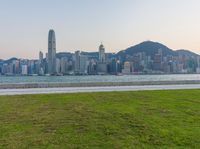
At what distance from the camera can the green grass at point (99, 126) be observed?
5.24 m

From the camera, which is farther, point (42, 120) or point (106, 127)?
point (42, 120)

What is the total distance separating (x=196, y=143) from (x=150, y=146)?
966 millimetres

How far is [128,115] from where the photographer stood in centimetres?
753

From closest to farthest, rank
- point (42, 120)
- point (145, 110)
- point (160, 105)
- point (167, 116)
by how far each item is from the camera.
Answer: point (42, 120) → point (167, 116) → point (145, 110) → point (160, 105)

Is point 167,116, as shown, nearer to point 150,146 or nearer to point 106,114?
point 106,114

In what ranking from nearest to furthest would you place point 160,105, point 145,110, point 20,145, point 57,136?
point 20,145
point 57,136
point 145,110
point 160,105

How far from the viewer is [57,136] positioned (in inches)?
221

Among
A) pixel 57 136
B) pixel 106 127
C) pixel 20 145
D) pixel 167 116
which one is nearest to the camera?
pixel 20 145

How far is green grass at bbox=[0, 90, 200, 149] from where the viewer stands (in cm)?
524

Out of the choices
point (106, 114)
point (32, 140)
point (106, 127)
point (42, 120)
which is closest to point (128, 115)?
point (106, 114)

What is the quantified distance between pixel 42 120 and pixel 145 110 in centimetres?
319

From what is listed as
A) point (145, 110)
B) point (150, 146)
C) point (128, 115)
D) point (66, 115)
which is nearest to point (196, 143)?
point (150, 146)

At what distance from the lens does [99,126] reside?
6.41 metres

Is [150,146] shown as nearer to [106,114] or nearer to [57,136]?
[57,136]
